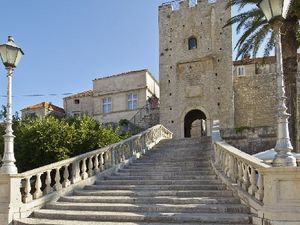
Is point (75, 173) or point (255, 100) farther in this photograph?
point (255, 100)

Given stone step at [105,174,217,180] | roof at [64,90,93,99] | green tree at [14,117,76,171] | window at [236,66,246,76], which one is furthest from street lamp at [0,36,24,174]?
window at [236,66,246,76]

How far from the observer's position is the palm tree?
1316 centimetres

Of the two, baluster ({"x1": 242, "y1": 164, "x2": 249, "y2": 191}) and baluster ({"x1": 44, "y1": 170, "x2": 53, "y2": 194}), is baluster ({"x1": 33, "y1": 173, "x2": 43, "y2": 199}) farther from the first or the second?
baluster ({"x1": 242, "y1": 164, "x2": 249, "y2": 191})

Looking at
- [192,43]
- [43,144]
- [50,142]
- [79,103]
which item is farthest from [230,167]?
[79,103]

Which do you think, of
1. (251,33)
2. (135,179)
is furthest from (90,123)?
(251,33)

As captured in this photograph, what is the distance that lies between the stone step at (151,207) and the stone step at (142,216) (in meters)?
0.23

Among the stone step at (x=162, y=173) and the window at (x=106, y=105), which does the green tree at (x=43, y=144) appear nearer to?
the stone step at (x=162, y=173)

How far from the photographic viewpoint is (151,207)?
24.5 ft

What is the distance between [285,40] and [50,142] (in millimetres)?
9720

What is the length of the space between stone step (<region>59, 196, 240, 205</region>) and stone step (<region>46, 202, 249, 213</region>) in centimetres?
21

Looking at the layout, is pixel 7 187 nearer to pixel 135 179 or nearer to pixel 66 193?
pixel 66 193

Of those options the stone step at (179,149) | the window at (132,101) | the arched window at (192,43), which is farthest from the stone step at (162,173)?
the window at (132,101)

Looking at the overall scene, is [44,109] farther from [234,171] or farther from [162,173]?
[234,171]

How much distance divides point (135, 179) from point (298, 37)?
9218 mm
